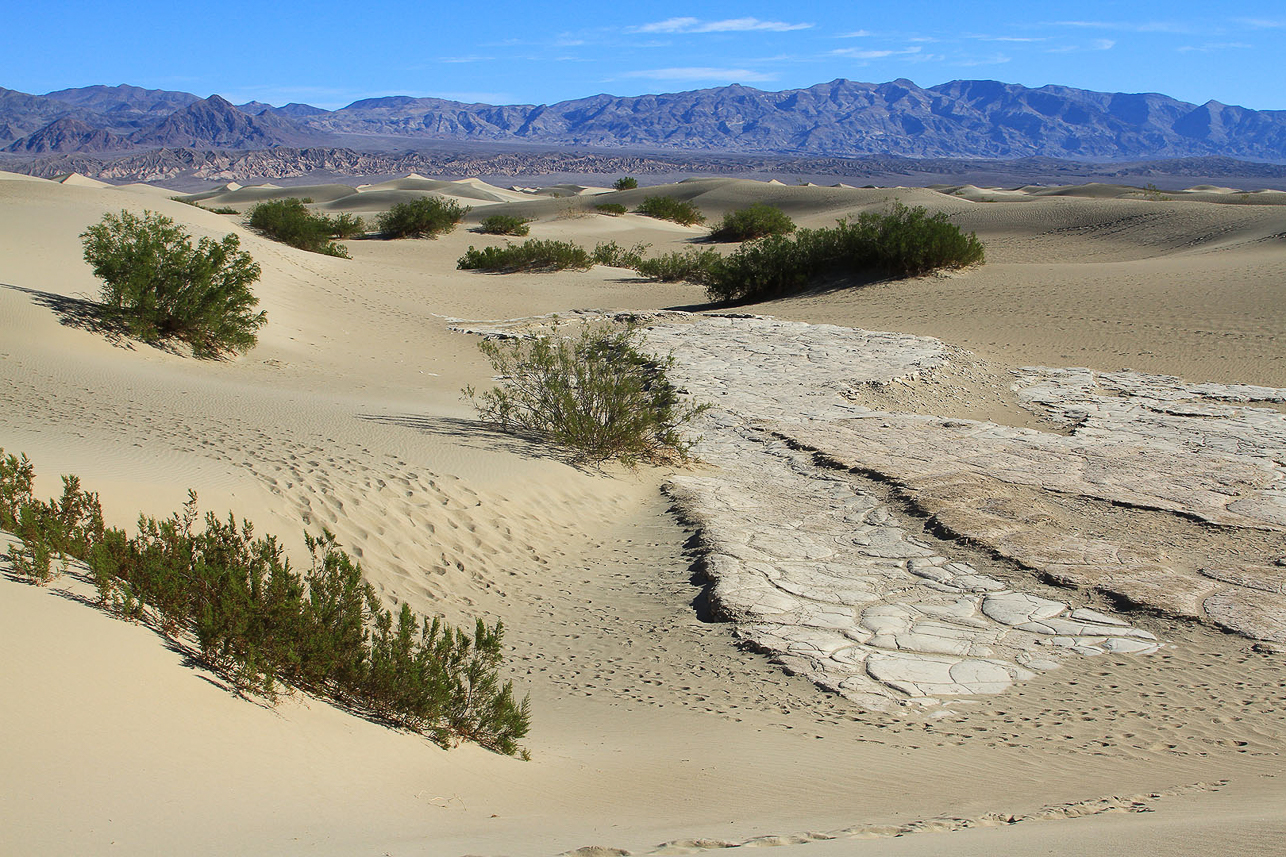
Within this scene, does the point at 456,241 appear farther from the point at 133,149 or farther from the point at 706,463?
the point at 133,149

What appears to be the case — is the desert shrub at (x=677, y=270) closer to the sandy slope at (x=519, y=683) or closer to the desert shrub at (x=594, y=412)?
Answer: the sandy slope at (x=519, y=683)

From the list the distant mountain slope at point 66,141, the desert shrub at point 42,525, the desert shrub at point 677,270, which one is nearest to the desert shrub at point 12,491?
the desert shrub at point 42,525

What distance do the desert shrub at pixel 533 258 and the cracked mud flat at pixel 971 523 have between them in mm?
14341

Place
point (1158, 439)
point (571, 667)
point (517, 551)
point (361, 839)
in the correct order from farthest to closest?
point (1158, 439) → point (517, 551) → point (571, 667) → point (361, 839)

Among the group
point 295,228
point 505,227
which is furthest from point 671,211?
point 295,228

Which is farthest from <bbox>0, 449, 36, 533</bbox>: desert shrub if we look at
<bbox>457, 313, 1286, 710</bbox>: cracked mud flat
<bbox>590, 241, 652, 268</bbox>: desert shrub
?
<bbox>590, 241, 652, 268</bbox>: desert shrub

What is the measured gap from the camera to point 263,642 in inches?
170

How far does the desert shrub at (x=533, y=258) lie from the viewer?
2691 centimetres

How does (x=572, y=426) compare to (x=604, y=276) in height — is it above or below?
below

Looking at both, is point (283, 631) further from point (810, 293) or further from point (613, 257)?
point (613, 257)

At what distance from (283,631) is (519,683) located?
59.6 inches

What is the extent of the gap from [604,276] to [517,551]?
65.0 ft

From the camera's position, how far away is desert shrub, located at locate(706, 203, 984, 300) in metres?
21.9

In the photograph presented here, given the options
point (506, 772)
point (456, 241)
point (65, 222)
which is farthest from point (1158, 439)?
point (456, 241)
